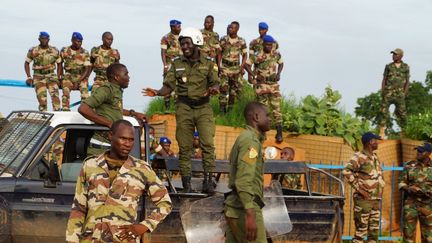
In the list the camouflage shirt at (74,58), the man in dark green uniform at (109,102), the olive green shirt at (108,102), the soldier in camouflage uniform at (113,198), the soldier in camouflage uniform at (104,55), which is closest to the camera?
the soldier in camouflage uniform at (113,198)

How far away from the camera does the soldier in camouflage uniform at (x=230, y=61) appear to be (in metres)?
19.0

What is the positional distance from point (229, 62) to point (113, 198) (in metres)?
11.8

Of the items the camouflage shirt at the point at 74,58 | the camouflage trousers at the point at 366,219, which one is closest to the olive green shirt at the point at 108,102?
the camouflage trousers at the point at 366,219

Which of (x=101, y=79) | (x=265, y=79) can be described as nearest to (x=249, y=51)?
(x=265, y=79)

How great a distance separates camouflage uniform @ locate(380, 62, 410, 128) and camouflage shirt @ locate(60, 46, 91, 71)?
234 inches

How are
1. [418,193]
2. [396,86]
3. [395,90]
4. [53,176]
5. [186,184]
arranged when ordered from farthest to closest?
[395,90] < [396,86] < [418,193] < [186,184] < [53,176]

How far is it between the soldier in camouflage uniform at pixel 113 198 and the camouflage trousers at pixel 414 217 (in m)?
7.87

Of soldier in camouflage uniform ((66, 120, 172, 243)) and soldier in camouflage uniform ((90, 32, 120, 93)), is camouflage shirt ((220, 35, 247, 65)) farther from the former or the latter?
soldier in camouflage uniform ((66, 120, 172, 243))

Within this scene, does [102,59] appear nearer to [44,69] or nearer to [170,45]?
[44,69]

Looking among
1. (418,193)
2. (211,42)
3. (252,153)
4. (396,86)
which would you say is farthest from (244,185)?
(396,86)

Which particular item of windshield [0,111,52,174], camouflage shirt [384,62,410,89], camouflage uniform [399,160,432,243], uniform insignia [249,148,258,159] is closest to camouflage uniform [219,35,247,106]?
camouflage shirt [384,62,410,89]

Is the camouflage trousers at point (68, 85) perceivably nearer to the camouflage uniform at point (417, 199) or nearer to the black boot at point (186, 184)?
the camouflage uniform at point (417, 199)

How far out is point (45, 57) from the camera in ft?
60.7

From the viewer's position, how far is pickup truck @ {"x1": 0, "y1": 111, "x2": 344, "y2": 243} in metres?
9.29
